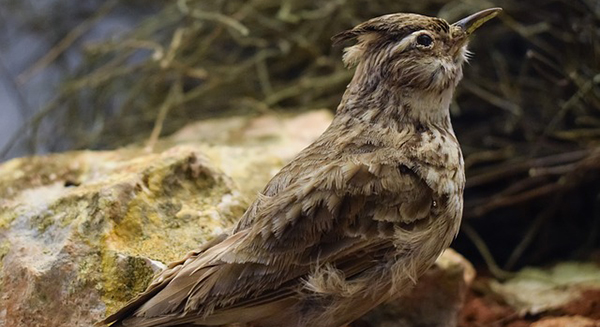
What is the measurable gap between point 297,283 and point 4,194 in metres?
1.07

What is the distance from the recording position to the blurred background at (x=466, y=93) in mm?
2893

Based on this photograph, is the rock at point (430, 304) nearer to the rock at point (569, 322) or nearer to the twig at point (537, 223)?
the rock at point (569, 322)

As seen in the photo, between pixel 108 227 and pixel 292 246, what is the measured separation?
20.9 inches

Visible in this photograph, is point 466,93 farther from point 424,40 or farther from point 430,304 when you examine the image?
point 424,40

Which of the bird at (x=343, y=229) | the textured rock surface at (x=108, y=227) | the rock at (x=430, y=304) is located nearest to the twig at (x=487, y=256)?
the textured rock surface at (x=108, y=227)

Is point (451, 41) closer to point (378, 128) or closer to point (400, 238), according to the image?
point (378, 128)

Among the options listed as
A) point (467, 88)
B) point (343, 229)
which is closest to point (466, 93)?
point (467, 88)

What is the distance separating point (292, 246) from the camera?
1664mm

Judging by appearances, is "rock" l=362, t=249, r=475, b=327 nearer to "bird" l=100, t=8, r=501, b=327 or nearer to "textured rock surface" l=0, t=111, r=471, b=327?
"textured rock surface" l=0, t=111, r=471, b=327

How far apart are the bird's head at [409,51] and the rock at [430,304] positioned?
57 cm

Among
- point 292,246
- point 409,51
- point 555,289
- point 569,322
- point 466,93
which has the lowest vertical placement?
point 555,289

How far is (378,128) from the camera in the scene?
1893 mm

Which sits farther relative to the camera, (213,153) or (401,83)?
(213,153)

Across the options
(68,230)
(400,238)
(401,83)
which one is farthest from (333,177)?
(68,230)
